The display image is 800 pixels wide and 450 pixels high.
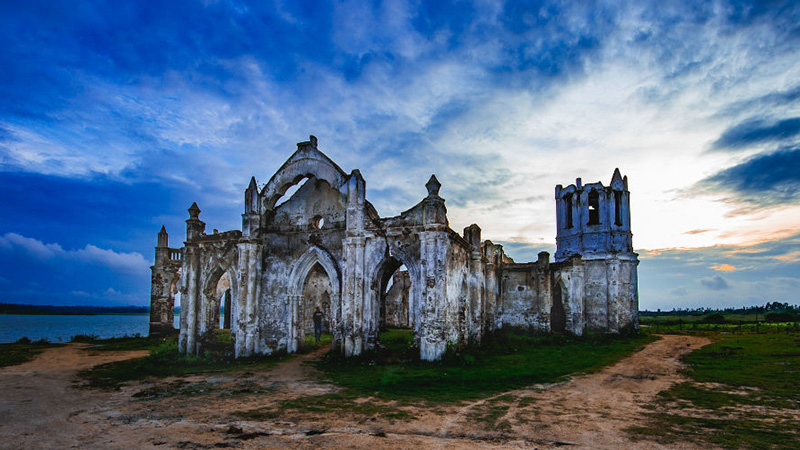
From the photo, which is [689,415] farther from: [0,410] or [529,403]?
[0,410]

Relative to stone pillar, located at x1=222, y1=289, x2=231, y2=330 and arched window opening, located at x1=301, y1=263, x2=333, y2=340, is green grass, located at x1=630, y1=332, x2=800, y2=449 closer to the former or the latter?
arched window opening, located at x1=301, y1=263, x2=333, y2=340

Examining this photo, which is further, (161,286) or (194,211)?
(161,286)

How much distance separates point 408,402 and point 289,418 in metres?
2.84

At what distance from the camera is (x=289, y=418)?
9.11 m

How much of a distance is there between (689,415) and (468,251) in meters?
13.3

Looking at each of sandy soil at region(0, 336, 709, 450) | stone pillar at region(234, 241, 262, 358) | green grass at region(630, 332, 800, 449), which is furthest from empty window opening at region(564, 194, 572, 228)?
stone pillar at region(234, 241, 262, 358)

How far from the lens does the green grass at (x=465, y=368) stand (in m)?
12.0

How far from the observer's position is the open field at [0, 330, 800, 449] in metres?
7.72

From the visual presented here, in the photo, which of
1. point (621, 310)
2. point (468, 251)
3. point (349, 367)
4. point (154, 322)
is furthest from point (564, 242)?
point (154, 322)

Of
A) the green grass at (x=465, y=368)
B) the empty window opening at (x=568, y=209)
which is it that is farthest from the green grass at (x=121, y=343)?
the empty window opening at (x=568, y=209)

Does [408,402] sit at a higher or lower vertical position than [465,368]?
higher

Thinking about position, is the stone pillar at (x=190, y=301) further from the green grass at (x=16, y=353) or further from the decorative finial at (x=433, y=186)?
the decorative finial at (x=433, y=186)

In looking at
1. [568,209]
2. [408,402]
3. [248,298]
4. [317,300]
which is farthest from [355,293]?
[568,209]

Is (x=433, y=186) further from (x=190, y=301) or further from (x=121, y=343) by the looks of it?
(x=121, y=343)
